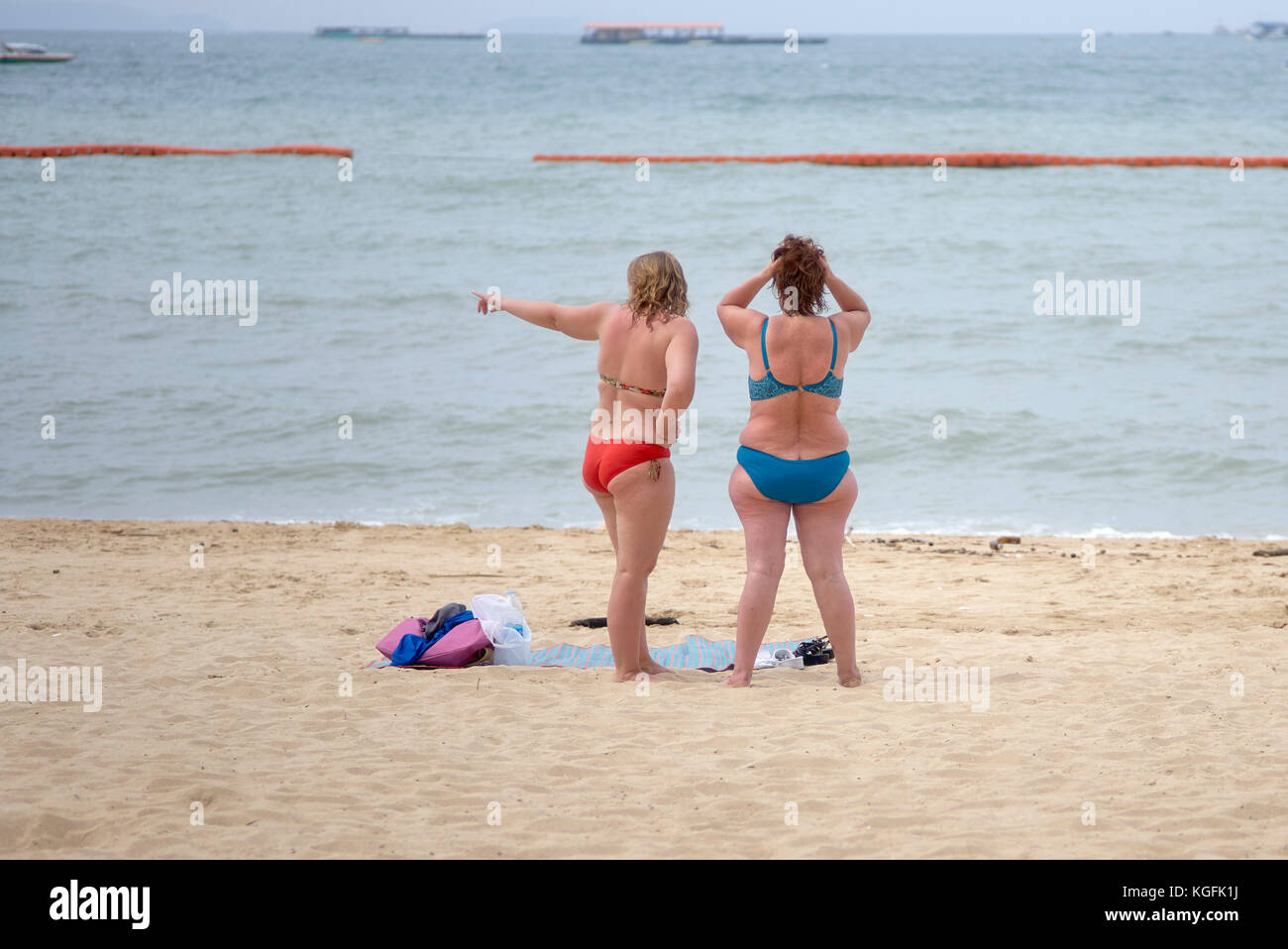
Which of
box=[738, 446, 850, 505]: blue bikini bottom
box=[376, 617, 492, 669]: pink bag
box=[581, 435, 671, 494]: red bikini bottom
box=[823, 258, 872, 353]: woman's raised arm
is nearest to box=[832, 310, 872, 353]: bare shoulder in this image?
box=[823, 258, 872, 353]: woman's raised arm

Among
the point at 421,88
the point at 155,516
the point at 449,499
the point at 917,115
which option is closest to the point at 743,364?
the point at 449,499

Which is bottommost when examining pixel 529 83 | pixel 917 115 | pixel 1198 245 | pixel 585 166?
pixel 1198 245

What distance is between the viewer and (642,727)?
4.31 metres

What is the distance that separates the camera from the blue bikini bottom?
4.50 meters

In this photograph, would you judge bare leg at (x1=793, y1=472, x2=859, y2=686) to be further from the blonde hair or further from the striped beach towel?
the blonde hair

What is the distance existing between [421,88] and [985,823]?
157 feet

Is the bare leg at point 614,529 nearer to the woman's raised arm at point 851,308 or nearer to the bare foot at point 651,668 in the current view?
the bare foot at point 651,668

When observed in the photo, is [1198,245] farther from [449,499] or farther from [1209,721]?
[1209,721]

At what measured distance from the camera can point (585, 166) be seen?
2372cm

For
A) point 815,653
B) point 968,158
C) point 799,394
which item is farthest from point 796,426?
point 968,158

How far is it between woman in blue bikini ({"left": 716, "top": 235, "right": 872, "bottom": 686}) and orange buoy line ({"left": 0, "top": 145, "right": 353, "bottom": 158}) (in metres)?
23.2

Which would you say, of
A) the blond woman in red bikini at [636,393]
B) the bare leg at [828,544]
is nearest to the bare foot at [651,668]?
the blond woman in red bikini at [636,393]

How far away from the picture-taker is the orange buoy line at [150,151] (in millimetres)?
26036

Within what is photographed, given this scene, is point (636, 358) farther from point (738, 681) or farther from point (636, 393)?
point (738, 681)
